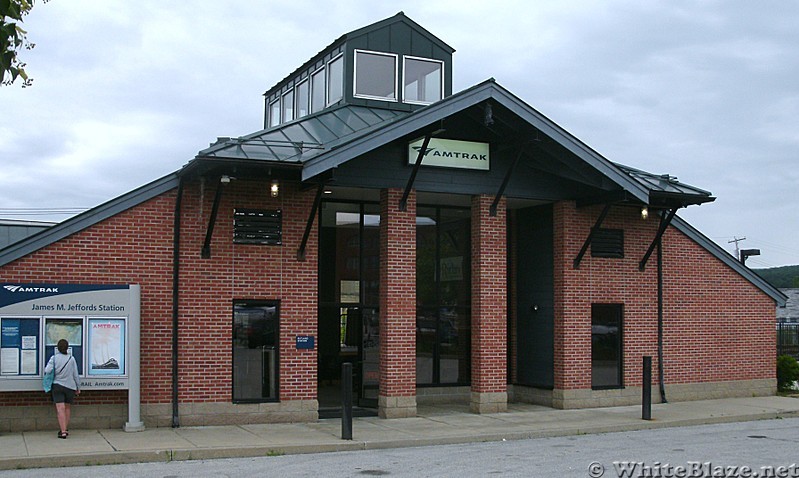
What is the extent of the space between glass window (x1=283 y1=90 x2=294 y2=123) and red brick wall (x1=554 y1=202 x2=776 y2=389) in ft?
28.4

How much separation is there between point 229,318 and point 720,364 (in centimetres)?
1204

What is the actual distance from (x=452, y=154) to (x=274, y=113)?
9.29m

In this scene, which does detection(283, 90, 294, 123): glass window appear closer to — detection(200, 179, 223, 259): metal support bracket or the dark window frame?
detection(200, 179, 223, 259): metal support bracket

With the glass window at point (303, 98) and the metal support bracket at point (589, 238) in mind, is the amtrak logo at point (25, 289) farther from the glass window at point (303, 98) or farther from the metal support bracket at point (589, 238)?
the metal support bracket at point (589, 238)

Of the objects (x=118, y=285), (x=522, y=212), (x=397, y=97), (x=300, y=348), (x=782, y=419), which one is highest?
(x=397, y=97)

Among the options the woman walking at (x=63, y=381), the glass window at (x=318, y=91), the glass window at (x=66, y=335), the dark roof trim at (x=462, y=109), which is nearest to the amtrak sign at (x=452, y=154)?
the dark roof trim at (x=462, y=109)

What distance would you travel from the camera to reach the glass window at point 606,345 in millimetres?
19562

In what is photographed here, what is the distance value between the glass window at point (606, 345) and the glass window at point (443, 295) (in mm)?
2845

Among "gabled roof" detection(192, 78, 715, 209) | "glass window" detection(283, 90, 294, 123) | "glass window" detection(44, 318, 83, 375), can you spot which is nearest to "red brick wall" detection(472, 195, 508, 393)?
"gabled roof" detection(192, 78, 715, 209)

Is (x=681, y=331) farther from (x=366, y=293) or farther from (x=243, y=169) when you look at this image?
(x=243, y=169)

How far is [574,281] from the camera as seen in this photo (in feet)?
63.1

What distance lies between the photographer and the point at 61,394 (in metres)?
14.1

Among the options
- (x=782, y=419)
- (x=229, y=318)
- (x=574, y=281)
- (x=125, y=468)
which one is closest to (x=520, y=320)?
(x=574, y=281)

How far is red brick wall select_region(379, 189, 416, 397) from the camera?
1727 centimetres
